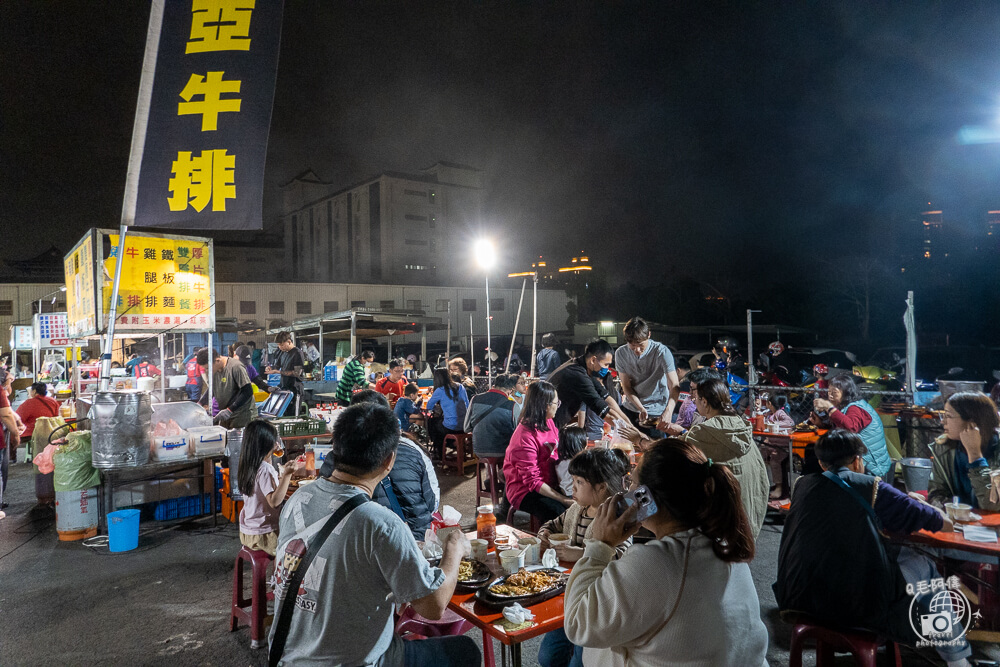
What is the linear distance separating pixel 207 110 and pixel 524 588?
4.69 meters

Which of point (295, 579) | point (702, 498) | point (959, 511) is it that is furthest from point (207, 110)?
point (959, 511)

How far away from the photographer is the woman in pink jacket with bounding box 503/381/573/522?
4.98 meters

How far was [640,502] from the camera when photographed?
1.83 meters

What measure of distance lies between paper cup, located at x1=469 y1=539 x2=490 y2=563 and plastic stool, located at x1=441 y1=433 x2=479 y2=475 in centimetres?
584

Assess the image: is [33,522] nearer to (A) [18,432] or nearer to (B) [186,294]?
(A) [18,432]

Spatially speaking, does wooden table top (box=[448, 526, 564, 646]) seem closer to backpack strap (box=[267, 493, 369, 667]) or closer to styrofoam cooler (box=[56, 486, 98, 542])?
backpack strap (box=[267, 493, 369, 667])

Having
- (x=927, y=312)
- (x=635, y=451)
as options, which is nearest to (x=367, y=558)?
(x=635, y=451)

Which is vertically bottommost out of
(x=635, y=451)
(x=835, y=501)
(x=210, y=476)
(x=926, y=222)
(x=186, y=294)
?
(x=210, y=476)

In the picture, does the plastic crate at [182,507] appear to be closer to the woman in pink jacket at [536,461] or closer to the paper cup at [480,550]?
the woman in pink jacket at [536,461]

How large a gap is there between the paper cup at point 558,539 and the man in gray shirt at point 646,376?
3.41 m

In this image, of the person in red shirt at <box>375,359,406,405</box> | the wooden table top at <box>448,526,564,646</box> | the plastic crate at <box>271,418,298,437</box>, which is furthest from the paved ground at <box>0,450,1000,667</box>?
the person in red shirt at <box>375,359,406,405</box>

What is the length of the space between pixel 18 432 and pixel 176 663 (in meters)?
5.81

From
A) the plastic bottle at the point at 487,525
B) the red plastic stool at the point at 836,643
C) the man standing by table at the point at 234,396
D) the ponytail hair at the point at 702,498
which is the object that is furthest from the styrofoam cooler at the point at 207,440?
the ponytail hair at the point at 702,498

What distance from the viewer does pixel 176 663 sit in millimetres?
3994
